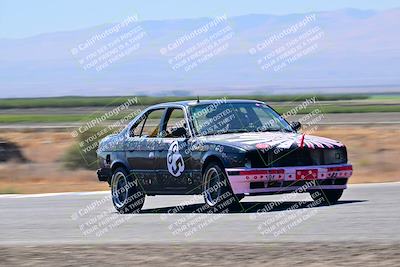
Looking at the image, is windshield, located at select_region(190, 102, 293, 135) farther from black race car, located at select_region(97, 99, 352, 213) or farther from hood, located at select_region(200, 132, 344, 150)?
hood, located at select_region(200, 132, 344, 150)

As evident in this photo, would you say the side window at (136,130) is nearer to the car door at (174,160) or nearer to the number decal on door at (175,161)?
the car door at (174,160)

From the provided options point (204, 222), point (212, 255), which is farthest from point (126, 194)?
point (212, 255)

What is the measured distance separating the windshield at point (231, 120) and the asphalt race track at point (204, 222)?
1097 millimetres

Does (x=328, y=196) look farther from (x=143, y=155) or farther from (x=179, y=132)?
(x=143, y=155)

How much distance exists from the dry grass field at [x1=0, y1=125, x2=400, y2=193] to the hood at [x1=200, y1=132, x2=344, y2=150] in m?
8.16

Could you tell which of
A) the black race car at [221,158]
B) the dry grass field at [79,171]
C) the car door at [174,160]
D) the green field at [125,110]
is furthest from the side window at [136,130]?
the green field at [125,110]

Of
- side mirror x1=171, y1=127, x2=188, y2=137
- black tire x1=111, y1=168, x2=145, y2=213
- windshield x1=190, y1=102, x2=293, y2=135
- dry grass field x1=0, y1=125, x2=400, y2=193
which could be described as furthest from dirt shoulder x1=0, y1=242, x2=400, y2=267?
dry grass field x1=0, y1=125, x2=400, y2=193

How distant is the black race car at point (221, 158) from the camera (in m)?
14.4

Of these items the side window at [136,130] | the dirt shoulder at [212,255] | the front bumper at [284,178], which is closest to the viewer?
the dirt shoulder at [212,255]

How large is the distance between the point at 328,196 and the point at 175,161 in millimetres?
2142

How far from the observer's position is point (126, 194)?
1636 cm

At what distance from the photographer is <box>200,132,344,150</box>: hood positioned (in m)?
14.5

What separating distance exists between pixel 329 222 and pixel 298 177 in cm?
154

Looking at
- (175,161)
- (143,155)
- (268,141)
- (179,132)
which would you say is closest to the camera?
(268,141)
